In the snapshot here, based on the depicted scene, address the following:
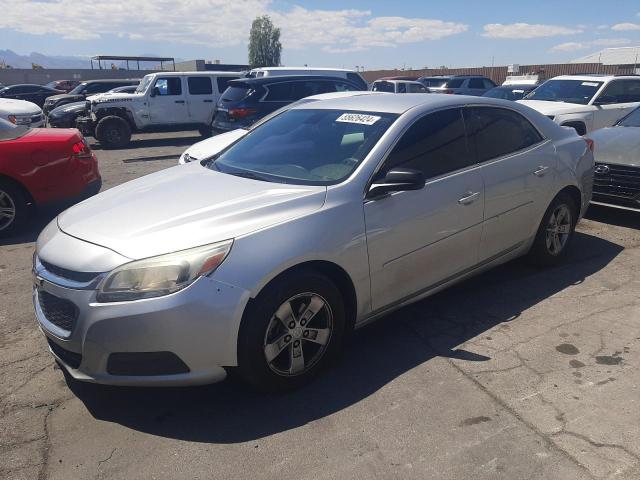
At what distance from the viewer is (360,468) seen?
8.35 ft

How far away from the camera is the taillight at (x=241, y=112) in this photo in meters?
10.5

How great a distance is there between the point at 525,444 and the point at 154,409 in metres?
2.02

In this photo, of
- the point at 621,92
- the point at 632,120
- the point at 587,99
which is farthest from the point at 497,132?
the point at 621,92

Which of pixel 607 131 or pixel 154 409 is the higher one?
pixel 607 131

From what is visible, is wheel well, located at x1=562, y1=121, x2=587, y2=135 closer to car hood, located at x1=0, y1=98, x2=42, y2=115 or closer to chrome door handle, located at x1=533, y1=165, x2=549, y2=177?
chrome door handle, located at x1=533, y1=165, x2=549, y2=177

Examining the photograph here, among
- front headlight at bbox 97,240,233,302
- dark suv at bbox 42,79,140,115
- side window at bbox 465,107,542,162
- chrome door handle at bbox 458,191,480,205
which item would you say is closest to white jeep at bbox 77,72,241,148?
dark suv at bbox 42,79,140,115

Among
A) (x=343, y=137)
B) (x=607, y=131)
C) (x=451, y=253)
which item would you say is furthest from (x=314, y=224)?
(x=607, y=131)

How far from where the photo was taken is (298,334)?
3.06m

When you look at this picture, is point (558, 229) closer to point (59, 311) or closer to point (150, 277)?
point (150, 277)

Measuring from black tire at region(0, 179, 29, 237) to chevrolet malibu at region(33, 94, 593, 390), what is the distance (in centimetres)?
311

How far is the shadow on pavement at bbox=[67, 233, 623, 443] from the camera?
290 centimetres

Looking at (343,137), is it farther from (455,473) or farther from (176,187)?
(455,473)

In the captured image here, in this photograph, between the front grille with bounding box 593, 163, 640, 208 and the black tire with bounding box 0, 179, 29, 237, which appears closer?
the front grille with bounding box 593, 163, 640, 208

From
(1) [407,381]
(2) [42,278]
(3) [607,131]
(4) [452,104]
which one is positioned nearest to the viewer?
(2) [42,278]
